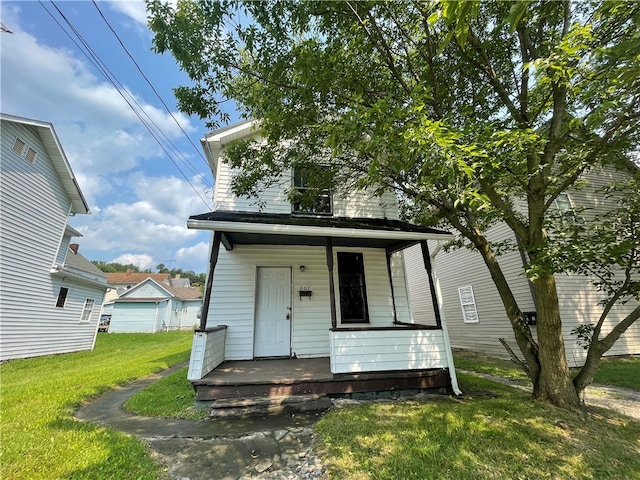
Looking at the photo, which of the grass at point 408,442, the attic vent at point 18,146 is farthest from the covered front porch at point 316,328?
the attic vent at point 18,146

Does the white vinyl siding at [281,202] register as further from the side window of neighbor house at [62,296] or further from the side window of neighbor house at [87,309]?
Result: the side window of neighbor house at [87,309]

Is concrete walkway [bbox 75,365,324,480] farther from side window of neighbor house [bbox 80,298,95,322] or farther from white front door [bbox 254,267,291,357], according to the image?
side window of neighbor house [bbox 80,298,95,322]

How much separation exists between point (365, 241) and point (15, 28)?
8.28 m

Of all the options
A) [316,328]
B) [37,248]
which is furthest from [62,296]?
[316,328]

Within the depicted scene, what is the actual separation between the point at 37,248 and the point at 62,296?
2455 mm

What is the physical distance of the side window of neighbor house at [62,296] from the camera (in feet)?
37.0

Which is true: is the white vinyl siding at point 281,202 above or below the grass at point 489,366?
above

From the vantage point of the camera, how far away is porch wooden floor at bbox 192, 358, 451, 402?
14.4ft

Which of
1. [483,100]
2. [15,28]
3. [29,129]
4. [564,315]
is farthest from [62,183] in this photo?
[564,315]

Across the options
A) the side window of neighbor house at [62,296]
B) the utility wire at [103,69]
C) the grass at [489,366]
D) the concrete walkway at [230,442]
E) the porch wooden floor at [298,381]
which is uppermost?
the utility wire at [103,69]

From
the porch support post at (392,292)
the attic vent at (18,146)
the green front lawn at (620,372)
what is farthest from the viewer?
the attic vent at (18,146)

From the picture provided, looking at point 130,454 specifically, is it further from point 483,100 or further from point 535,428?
point 483,100

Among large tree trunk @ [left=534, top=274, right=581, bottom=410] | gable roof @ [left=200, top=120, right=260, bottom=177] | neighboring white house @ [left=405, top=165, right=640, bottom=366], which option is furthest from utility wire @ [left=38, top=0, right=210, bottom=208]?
neighboring white house @ [left=405, top=165, right=640, bottom=366]

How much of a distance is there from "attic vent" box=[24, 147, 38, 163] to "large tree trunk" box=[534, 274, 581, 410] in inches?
602
